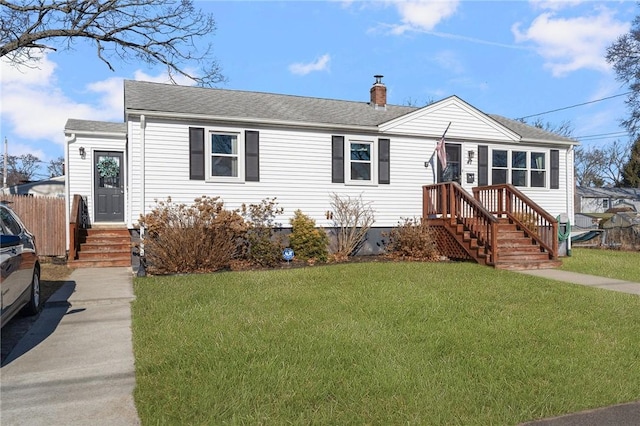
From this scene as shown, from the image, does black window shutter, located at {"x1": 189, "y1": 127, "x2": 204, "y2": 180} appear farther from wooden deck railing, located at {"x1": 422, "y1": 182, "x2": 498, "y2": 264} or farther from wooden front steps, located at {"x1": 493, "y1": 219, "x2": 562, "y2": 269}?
wooden front steps, located at {"x1": 493, "y1": 219, "x2": 562, "y2": 269}

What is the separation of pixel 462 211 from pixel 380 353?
8.74 metres

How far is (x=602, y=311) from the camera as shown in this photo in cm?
634

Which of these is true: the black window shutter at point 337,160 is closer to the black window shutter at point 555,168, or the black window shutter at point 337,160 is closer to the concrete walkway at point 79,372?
the concrete walkway at point 79,372

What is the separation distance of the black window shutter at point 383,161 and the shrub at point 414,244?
1.47 m

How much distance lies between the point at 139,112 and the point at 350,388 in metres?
9.35

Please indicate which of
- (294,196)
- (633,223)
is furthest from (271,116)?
(633,223)

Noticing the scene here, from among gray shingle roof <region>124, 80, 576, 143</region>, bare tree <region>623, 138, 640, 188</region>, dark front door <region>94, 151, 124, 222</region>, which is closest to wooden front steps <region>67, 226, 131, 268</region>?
dark front door <region>94, 151, 124, 222</region>

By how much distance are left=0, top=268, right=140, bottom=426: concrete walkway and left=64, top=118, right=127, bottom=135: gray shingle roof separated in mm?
7878

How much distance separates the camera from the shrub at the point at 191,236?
32.4 ft

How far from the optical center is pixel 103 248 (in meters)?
11.8

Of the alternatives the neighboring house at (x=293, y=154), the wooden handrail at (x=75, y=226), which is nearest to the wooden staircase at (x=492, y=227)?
the neighboring house at (x=293, y=154)

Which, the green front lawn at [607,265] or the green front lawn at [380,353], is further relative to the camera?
the green front lawn at [607,265]

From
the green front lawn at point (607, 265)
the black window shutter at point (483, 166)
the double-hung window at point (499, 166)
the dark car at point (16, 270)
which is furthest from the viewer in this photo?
the double-hung window at point (499, 166)

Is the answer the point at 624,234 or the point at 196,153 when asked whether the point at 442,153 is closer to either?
the point at 196,153
